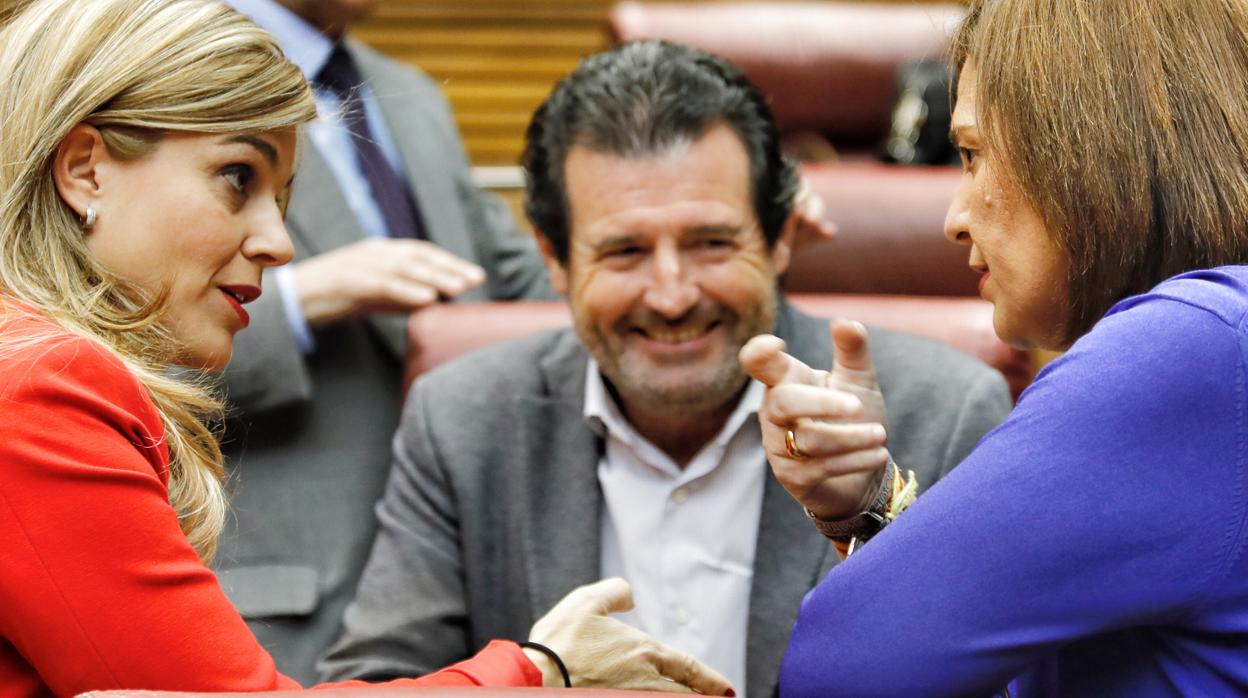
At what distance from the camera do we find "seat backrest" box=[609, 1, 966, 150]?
Result: 75.9 inches

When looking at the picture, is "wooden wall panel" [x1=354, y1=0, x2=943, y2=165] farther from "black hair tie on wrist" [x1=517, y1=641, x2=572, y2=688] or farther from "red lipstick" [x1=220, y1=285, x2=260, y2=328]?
"black hair tie on wrist" [x1=517, y1=641, x2=572, y2=688]

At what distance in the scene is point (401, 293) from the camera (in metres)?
1.31

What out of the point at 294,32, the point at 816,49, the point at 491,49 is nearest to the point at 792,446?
the point at 294,32

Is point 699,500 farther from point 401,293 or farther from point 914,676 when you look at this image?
point 914,676

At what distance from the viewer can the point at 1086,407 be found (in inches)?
23.3

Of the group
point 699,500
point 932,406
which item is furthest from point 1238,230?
point 699,500

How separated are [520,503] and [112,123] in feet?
1.66

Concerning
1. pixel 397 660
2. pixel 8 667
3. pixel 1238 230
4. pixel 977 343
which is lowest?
pixel 397 660

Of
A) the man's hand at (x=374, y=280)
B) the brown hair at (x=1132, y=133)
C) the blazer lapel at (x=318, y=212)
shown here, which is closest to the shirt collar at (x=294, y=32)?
the blazer lapel at (x=318, y=212)

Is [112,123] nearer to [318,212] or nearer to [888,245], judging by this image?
[318,212]

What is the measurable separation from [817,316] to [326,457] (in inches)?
19.0

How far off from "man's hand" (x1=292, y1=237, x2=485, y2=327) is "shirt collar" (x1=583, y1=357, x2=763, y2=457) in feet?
0.75

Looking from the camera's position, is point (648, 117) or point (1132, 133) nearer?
point (1132, 133)

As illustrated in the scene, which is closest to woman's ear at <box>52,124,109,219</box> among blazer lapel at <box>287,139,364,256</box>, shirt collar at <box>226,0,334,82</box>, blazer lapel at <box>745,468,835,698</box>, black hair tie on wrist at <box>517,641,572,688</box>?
black hair tie on wrist at <box>517,641,572,688</box>
